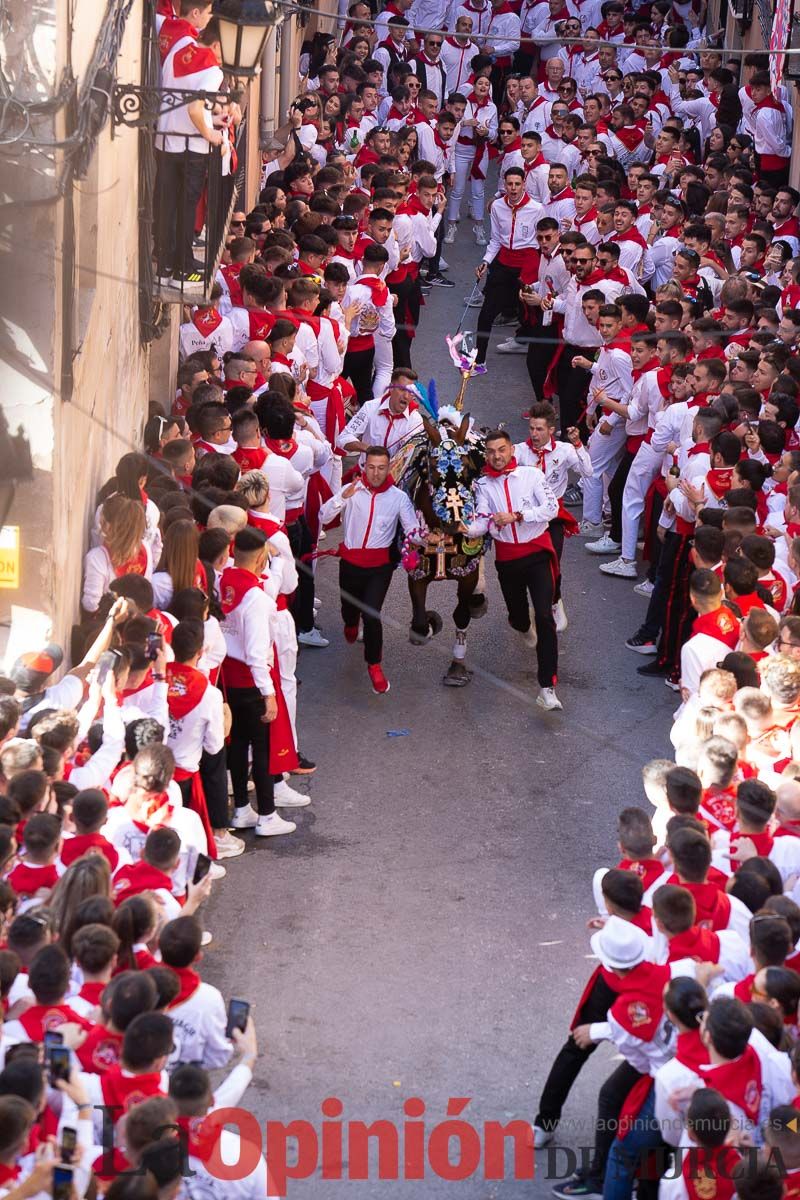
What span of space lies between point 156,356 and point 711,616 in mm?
4463

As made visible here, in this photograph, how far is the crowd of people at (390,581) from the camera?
5.32 m

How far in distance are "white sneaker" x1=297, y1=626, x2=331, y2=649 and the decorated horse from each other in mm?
891

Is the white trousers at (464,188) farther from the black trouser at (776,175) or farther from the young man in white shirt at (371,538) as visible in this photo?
the young man in white shirt at (371,538)

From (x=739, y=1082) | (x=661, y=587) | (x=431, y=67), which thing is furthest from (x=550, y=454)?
(x=431, y=67)

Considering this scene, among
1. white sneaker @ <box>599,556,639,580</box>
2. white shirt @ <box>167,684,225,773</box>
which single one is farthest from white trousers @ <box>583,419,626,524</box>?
white shirt @ <box>167,684,225,773</box>

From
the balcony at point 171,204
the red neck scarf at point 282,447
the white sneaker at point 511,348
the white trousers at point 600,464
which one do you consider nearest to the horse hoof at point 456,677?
the red neck scarf at point 282,447

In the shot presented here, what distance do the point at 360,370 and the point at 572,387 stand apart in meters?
1.63

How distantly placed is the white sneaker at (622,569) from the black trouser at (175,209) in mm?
3806

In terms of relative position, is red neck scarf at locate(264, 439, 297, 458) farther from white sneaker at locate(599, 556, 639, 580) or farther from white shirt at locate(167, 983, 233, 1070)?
white shirt at locate(167, 983, 233, 1070)

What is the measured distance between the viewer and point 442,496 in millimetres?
10094

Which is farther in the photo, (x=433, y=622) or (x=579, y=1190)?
(x=433, y=622)

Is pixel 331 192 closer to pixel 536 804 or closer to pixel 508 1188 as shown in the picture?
pixel 536 804

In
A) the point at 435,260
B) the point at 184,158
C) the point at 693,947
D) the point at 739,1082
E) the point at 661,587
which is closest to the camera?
the point at 739,1082

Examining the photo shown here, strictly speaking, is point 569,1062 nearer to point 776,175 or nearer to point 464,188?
point 776,175
